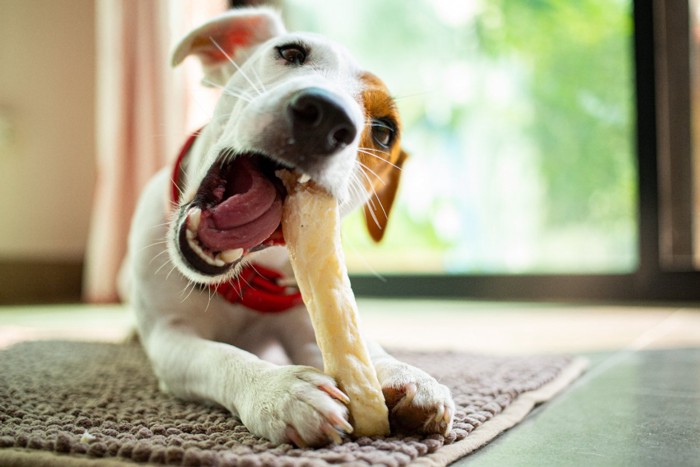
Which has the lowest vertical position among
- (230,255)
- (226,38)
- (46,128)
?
(230,255)

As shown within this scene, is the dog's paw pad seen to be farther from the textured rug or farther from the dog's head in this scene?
the dog's head

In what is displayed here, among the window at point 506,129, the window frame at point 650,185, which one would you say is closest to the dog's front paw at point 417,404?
the window frame at point 650,185

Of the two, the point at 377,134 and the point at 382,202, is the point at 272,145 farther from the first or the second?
the point at 382,202

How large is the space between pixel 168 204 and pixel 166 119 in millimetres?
2628

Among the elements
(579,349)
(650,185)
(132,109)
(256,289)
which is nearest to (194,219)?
A: (256,289)

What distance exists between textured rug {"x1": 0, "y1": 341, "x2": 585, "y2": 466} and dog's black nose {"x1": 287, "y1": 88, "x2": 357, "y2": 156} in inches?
15.8

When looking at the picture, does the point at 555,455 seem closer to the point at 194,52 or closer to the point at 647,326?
the point at 194,52

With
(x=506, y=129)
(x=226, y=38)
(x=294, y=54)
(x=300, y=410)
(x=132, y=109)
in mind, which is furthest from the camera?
(x=506, y=129)

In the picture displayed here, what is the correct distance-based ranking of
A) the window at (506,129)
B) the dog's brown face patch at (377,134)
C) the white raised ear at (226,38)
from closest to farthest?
1. the dog's brown face patch at (377,134)
2. the white raised ear at (226,38)
3. the window at (506,129)

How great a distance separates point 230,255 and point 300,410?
0.86 ft

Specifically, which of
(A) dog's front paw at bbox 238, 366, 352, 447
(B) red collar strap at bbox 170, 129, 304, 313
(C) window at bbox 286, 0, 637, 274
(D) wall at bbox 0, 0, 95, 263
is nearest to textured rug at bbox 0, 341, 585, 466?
(A) dog's front paw at bbox 238, 366, 352, 447

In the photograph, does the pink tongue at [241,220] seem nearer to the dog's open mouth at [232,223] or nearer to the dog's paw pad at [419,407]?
the dog's open mouth at [232,223]

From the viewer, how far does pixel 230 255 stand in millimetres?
985

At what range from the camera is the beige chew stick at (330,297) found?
0.88 m
